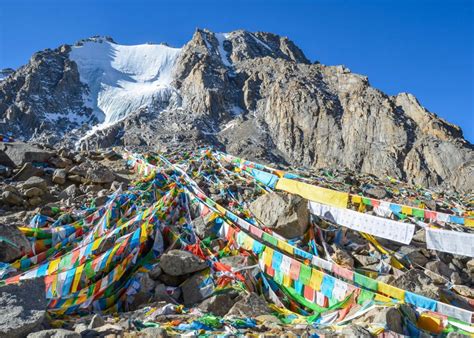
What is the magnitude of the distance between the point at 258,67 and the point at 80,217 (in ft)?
378

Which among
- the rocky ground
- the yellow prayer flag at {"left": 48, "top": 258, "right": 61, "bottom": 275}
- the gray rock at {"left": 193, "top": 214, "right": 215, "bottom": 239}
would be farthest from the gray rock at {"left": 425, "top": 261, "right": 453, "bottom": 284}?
the yellow prayer flag at {"left": 48, "top": 258, "right": 61, "bottom": 275}

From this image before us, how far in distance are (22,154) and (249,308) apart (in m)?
11.1

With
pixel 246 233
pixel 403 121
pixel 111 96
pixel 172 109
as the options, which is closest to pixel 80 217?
pixel 246 233

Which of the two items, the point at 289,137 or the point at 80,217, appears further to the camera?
the point at 289,137

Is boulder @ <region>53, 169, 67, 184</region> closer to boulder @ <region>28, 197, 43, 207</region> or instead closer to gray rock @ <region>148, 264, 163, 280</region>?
boulder @ <region>28, 197, 43, 207</region>

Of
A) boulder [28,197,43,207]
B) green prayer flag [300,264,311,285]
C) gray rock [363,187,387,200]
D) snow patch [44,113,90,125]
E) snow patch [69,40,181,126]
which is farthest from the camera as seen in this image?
snow patch [69,40,181,126]

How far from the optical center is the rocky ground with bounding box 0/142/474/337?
4.26 meters

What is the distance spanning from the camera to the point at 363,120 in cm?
8444

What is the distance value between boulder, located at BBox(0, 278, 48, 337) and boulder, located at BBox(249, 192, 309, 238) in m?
4.53

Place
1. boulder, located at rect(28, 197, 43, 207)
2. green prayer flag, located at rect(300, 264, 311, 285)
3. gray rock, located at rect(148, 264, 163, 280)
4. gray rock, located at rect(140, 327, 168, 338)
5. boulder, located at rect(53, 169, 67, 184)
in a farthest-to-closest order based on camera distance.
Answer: boulder, located at rect(53, 169, 67, 184) < boulder, located at rect(28, 197, 43, 207) < gray rock, located at rect(148, 264, 163, 280) < green prayer flag, located at rect(300, 264, 311, 285) < gray rock, located at rect(140, 327, 168, 338)

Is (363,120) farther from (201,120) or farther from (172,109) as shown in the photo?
(172,109)

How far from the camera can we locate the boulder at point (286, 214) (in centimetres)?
771

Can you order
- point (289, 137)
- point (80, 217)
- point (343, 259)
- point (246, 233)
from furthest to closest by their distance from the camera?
point (289, 137), point (80, 217), point (246, 233), point (343, 259)

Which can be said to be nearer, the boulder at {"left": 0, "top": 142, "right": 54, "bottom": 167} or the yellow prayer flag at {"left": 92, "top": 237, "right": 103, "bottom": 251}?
the yellow prayer flag at {"left": 92, "top": 237, "right": 103, "bottom": 251}
